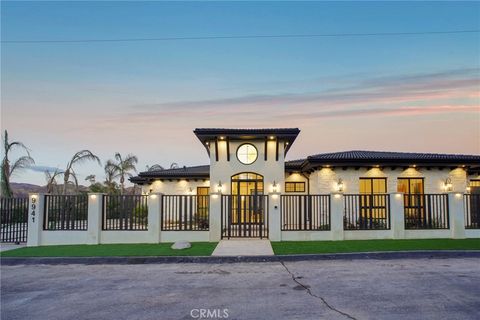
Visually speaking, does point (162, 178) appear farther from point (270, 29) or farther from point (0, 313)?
point (0, 313)

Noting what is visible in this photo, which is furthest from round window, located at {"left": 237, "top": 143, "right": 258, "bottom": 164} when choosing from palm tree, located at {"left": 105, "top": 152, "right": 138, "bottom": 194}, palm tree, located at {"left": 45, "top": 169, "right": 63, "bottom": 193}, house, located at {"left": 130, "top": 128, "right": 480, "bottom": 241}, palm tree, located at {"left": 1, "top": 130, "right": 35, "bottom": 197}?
palm tree, located at {"left": 105, "top": 152, "right": 138, "bottom": 194}

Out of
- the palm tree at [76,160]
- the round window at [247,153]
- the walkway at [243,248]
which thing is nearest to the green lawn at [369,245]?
the walkway at [243,248]

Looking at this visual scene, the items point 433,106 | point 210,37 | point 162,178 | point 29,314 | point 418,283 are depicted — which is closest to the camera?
point 29,314

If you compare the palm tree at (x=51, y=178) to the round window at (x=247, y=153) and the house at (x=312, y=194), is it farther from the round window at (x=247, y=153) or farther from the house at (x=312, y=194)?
the round window at (x=247, y=153)

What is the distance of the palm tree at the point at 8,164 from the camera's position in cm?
2094

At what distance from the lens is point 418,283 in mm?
7152

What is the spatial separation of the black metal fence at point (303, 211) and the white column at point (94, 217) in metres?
7.31

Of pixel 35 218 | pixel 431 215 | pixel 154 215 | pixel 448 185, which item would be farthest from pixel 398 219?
pixel 35 218

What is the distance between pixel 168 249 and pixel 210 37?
1099 centimetres

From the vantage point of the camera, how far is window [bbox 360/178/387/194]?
57.3 ft

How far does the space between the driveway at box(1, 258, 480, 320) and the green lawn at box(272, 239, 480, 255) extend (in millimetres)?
1331

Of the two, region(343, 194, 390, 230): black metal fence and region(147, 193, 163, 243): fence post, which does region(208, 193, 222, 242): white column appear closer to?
region(147, 193, 163, 243): fence post

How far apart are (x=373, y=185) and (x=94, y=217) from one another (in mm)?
13481

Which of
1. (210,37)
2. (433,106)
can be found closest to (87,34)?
(210,37)
